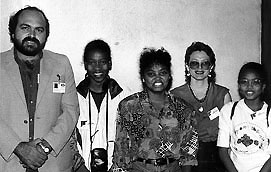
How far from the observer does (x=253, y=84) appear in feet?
11.6

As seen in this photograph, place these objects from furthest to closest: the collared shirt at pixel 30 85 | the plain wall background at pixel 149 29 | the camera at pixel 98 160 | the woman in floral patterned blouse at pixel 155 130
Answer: the plain wall background at pixel 149 29, the camera at pixel 98 160, the woman in floral patterned blouse at pixel 155 130, the collared shirt at pixel 30 85

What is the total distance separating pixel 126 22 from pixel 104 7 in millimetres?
255

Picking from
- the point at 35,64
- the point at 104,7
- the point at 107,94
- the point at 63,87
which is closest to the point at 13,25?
the point at 35,64

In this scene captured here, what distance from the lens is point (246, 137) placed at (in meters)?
3.45

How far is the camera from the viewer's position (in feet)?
12.5

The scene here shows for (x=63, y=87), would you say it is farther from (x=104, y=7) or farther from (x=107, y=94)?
(x=104, y=7)

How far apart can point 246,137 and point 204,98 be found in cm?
56

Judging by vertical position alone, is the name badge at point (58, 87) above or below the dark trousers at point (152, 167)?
above

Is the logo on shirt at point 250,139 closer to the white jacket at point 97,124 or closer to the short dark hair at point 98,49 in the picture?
the white jacket at point 97,124

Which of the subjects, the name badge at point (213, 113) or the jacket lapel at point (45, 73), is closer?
the jacket lapel at point (45, 73)

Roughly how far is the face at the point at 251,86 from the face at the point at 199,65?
39 centimetres

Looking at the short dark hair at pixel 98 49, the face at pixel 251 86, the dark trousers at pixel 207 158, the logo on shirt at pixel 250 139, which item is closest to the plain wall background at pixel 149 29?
the short dark hair at pixel 98 49

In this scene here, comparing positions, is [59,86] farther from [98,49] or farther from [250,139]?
[250,139]

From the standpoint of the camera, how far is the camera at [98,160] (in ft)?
12.5
